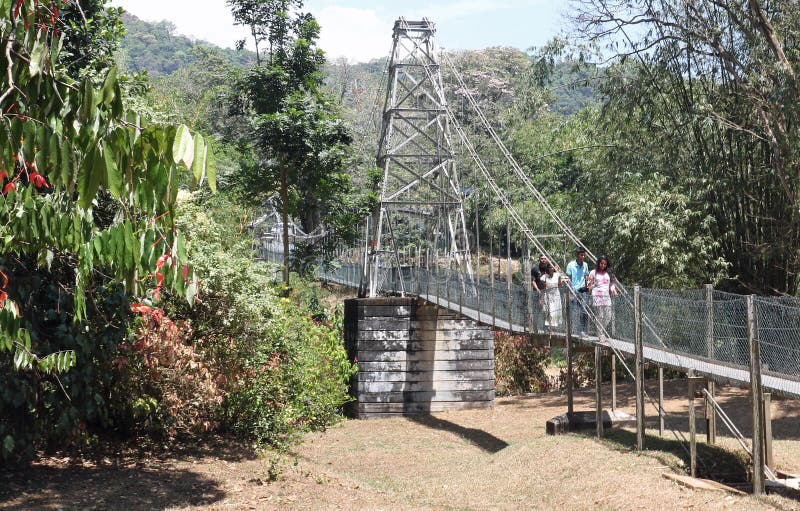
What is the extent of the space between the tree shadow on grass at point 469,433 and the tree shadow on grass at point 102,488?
4741 mm

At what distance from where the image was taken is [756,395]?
6.92m

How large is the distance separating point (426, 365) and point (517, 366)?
331cm

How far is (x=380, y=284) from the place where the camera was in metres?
18.2

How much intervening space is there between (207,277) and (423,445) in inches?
177

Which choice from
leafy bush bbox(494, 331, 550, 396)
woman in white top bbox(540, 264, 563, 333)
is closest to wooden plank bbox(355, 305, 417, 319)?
leafy bush bbox(494, 331, 550, 396)

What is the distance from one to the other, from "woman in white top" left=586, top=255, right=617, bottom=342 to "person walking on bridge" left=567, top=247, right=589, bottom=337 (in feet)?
0.53

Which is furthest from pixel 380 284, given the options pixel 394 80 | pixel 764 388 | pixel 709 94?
pixel 764 388

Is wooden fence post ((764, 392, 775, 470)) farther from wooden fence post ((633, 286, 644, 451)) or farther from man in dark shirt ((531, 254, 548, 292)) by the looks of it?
man in dark shirt ((531, 254, 548, 292))

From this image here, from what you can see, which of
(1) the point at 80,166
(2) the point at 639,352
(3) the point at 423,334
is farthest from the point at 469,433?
(1) the point at 80,166

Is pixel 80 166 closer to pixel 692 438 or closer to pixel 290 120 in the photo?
pixel 692 438

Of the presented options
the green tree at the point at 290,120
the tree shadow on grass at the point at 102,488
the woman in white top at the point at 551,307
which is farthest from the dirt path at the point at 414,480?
the green tree at the point at 290,120

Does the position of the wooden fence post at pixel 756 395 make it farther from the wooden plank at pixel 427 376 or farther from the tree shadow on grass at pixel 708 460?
the wooden plank at pixel 427 376

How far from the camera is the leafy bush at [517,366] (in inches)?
740

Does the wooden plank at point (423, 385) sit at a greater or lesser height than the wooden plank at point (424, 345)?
lesser
